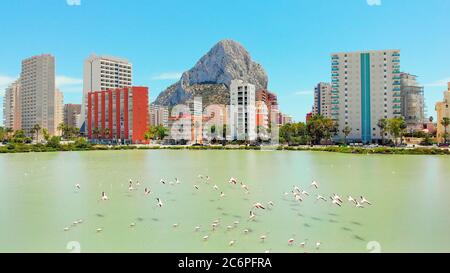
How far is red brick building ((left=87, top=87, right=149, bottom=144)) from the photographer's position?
8581 centimetres

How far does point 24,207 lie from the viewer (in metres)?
14.7

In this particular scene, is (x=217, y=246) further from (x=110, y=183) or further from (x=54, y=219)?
(x=110, y=183)

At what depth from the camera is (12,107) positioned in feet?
415

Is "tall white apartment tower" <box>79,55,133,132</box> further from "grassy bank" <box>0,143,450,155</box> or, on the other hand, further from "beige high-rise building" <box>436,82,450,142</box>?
"beige high-rise building" <box>436,82,450,142</box>

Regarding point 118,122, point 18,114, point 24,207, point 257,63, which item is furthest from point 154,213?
point 257,63

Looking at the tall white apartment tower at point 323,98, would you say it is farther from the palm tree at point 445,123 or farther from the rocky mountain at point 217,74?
the palm tree at point 445,123

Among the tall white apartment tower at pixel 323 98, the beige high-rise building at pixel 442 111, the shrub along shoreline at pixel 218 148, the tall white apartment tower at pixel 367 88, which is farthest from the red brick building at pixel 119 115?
the tall white apartment tower at pixel 323 98

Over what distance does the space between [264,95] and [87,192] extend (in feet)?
351

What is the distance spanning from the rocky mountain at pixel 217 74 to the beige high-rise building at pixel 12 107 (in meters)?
60.9

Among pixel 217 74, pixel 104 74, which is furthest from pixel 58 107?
pixel 217 74

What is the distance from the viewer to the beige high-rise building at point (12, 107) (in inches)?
4793
